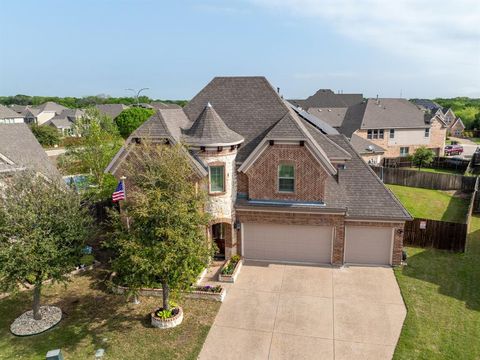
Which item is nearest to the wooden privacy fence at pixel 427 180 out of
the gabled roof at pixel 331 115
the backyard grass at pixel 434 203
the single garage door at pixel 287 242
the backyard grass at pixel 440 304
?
the backyard grass at pixel 434 203

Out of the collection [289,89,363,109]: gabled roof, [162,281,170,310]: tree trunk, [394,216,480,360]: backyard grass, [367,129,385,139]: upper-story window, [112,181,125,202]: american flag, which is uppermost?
[289,89,363,109]: gabled roof

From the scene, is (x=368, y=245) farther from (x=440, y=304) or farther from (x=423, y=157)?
(x=423, y=157)

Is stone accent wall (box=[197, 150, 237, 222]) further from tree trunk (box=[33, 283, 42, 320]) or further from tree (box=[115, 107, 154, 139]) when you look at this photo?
tree (box=[115, 107, 154, 139])

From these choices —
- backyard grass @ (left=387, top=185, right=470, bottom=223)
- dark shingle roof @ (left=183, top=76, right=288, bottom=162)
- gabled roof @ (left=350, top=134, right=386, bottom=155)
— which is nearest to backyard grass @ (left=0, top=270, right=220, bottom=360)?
dark shingle roof @ (left=183, top=76, right=288, bottom=162)

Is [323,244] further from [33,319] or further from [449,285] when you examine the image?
[33,319]

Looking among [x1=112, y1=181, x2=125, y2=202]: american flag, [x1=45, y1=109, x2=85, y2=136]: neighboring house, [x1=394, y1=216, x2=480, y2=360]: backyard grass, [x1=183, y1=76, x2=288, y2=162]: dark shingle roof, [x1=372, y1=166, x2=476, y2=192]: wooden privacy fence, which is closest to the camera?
[x1=394, y1=216, x2=480, y2=360]: backyard grass

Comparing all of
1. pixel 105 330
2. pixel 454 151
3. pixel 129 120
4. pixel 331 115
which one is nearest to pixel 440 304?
pixel 105 330

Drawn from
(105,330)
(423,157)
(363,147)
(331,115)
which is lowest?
(105,330)
